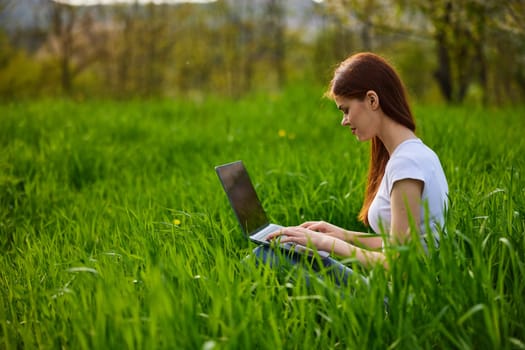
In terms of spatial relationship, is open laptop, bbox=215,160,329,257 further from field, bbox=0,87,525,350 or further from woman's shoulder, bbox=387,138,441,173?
woman's shoulder, bbox=387,138,441,173

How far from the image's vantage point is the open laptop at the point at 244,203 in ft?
8.01

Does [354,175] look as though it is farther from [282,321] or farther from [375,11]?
[375,11]

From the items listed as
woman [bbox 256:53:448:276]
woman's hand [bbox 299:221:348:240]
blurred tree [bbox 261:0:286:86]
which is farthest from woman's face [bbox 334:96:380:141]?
blurred tree [bbox 261:0:286:86]

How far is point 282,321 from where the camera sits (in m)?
1.93

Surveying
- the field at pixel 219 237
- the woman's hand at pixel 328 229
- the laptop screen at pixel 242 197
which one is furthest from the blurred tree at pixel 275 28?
the woman's hand at pixel 328 229

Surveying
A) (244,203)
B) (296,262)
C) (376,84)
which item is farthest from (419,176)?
(244,203)

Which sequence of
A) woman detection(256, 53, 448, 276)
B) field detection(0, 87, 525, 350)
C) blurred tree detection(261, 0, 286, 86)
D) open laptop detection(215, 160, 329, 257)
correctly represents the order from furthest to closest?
blurred tree detection(261, 0, 286, 86) < open laptop detection(215, 160, 329, 257) < woman detection(256, 53, 448, 276) < field detection(0, 87, 525, 350)

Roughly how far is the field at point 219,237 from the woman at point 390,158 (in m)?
0.14

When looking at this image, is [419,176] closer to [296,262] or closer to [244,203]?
[296,262]

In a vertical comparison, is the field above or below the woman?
below

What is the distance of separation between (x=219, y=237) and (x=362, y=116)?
3.37 feet

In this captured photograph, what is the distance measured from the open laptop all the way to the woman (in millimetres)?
165

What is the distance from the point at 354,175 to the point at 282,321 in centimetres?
188

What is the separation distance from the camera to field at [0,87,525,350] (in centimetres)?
177
